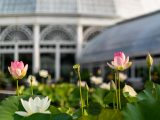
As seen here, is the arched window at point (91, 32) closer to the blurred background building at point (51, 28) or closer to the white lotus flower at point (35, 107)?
the blurred background building at point (51, 28)

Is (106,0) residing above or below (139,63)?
above

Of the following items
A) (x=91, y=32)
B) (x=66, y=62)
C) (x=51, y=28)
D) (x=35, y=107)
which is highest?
(x=51, y=28)

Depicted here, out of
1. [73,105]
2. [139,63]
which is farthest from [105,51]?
[73,105]

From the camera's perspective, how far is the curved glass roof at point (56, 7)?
46031 millimetres

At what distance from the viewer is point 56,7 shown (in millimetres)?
46562

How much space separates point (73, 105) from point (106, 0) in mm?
42088

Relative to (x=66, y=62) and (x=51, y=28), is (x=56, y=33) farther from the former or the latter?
(x=66, y=62)

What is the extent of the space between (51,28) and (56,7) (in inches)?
74.4

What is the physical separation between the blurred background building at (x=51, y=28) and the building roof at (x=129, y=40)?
1.82 m

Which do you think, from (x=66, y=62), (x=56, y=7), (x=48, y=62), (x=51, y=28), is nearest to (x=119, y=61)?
(x=51, y=28)

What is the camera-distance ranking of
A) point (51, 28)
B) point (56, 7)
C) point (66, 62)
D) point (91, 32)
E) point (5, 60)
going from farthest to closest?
point (5, 60) → point (91, 32) → point (66, 62) → point (56, 7) → point (51, 28)

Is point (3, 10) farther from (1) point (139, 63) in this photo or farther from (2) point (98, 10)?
(1) point (139, 63)

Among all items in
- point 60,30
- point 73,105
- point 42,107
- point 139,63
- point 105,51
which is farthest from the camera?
point 60,30

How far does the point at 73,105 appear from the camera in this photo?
7562 mm
